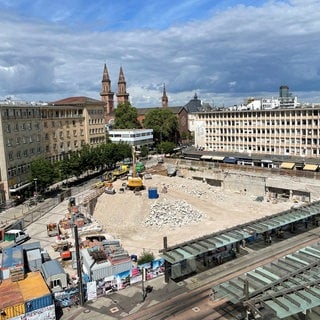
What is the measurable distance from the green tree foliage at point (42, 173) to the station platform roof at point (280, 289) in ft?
168

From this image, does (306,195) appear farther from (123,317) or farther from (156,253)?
(123,317)

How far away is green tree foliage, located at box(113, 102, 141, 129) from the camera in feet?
468

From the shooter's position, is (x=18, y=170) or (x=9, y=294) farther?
(x=18, y=170)

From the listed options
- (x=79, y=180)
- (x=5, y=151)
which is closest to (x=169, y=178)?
(x=79, y=180)

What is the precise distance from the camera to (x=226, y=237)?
36938 millimetres

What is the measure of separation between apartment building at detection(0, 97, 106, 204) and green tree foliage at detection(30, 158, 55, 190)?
2.15 metres

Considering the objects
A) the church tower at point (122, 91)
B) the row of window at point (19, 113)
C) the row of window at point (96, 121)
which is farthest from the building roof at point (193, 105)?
the row of window at point (19, 113)

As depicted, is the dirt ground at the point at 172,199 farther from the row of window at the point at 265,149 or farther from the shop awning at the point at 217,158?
the row of window at the point at 265,149

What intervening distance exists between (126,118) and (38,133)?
63106 mm

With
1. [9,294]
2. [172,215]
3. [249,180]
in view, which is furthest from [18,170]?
[249,180]

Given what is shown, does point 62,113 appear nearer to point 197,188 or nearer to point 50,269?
point 197,188

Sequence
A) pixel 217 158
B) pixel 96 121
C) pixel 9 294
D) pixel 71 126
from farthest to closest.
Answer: pixel 96 121
pixel 217 158
pixel 71 126
pixel 9 294

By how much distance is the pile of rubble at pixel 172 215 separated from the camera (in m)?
58.8

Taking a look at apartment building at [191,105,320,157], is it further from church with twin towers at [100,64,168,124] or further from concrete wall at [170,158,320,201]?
church with twin towers at [100,64,168,124]
